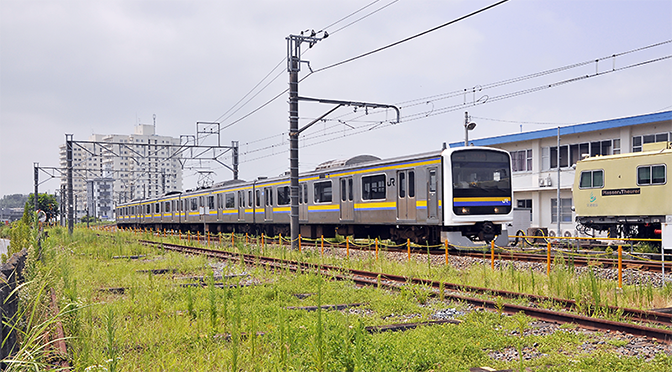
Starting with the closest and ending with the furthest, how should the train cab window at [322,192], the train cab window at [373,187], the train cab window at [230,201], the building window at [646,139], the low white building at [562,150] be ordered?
the train cab window at [373,187] < the train cab window at [322,192] < the building window at [646,139] < the low white building at [562,150] < the train cab window at [230,201]

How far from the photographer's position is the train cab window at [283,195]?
81.5 ft

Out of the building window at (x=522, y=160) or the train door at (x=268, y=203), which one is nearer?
the train door at (x=268, y=203)

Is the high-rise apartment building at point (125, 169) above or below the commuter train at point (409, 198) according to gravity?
above

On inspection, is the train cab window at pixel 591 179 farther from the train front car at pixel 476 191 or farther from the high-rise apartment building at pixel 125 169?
the high-rise apartment building at pixel 125 169

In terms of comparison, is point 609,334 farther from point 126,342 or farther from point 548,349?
point 126,342

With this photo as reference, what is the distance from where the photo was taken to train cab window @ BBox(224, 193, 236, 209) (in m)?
31.2

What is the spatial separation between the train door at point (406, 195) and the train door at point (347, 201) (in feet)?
9.00

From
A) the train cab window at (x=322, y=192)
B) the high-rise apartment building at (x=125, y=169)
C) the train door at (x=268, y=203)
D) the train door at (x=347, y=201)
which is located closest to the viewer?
the train door at (x=347, y=201)

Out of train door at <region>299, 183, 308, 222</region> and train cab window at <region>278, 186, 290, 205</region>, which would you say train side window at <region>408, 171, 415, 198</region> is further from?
train cab window at <region>278, 186, 290, 205</region>

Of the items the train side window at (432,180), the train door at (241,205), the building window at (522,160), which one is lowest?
the train door at (241,205)

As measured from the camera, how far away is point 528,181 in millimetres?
33312

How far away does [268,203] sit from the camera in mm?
26828

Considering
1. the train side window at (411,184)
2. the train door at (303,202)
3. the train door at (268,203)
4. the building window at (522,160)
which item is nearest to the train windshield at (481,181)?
the train side window at (411,184)

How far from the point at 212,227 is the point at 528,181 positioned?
2083 cm
